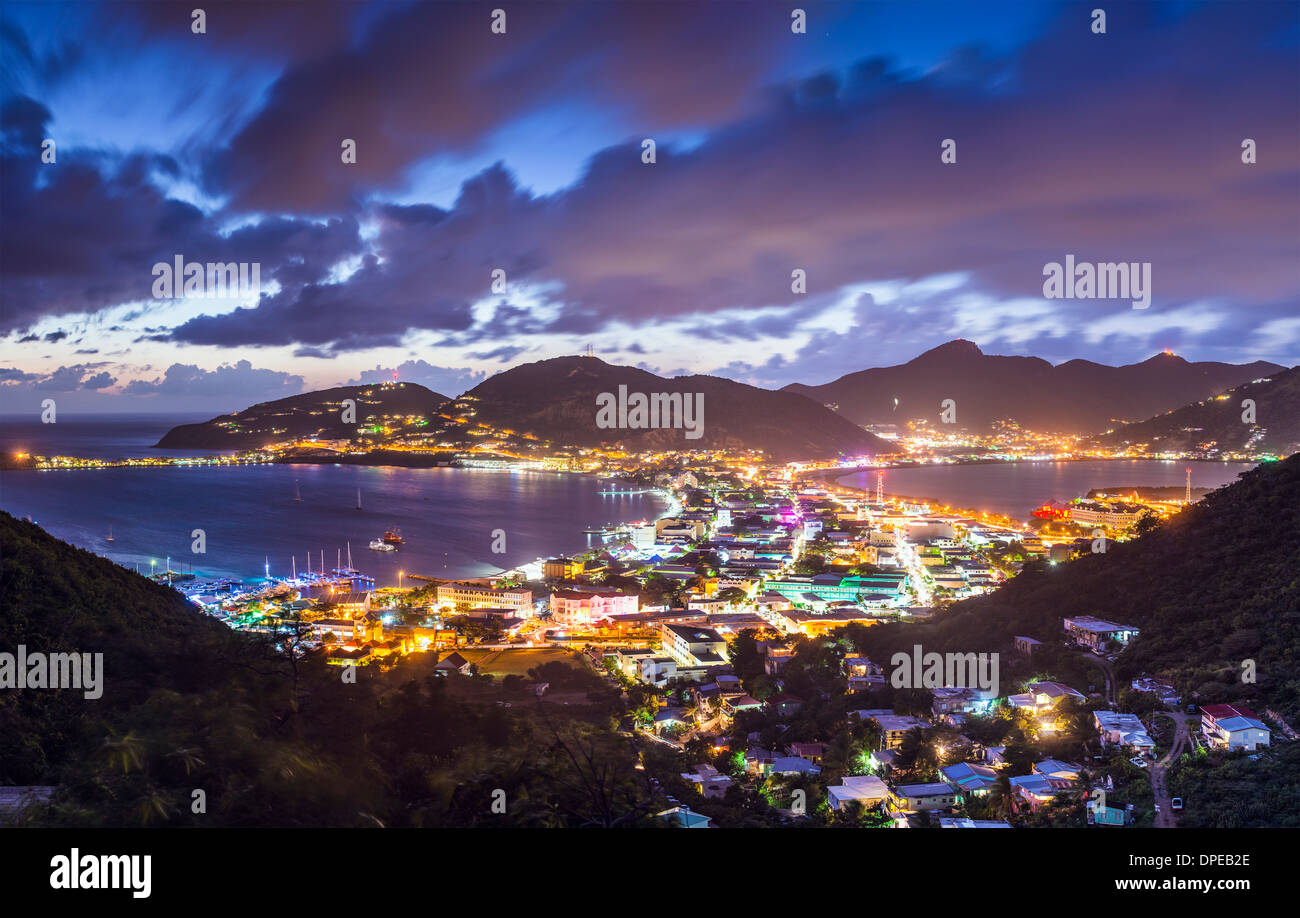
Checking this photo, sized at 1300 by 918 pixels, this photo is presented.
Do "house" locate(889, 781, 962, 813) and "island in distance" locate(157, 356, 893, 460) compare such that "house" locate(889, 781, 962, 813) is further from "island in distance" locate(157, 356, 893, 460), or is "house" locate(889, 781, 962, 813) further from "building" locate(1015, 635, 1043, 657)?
"island in distance" locate(157, 356, 893, 460)

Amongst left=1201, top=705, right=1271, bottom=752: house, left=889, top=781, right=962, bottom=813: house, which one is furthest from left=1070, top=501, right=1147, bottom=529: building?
left=889, top=781, right=962, bottom=813: house

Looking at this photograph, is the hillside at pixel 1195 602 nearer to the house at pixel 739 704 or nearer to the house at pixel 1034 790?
the house at pixel 1034 790

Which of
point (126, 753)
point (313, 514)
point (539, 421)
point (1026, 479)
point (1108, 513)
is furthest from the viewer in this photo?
point (539, 421)

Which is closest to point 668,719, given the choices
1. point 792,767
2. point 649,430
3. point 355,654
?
point 792,767

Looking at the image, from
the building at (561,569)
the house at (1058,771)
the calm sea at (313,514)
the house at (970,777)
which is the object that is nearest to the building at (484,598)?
the building at (561,569)

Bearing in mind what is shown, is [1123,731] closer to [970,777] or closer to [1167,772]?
[1167,772]
